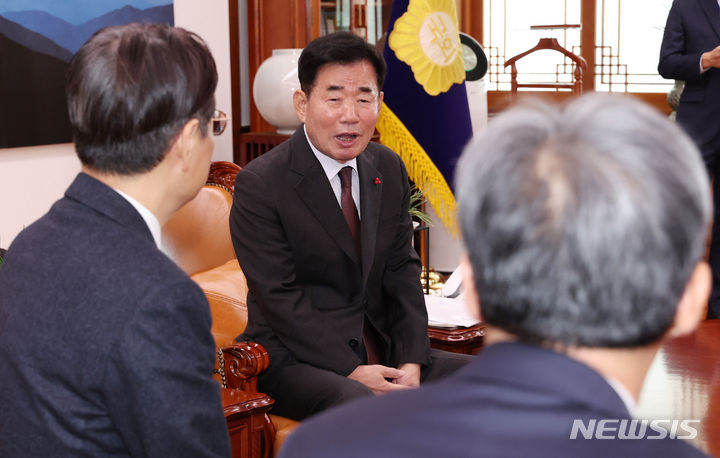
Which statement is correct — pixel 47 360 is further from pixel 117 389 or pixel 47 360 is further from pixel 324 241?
pixel 324 241

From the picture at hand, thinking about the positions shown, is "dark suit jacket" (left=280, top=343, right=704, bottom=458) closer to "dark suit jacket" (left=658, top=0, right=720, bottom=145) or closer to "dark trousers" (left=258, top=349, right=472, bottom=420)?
"dark trousers" (left=258, top=349, right=472, bottom=420)

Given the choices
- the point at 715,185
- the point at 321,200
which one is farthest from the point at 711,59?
the point at 321,200

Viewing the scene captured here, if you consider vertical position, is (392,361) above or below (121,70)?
below

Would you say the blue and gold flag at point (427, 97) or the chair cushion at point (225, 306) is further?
the blue and gold flag at point (427, 97)

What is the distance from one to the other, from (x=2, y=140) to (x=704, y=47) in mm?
3351

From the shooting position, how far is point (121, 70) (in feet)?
4.36

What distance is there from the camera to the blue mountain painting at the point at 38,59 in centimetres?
283

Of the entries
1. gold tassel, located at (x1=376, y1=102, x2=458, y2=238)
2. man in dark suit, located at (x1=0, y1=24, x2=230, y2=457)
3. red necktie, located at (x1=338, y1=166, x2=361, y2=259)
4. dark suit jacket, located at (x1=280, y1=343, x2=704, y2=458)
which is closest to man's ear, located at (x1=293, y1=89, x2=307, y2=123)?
red necktie, located at (x1=338, y1=166, x2=361, y2=259)

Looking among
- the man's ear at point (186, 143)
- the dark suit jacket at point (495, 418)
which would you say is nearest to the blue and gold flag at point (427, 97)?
the man's ear at point (186, 143)

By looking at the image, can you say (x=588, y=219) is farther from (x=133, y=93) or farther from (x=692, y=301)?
(x=133, y=93)

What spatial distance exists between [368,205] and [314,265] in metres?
0.24

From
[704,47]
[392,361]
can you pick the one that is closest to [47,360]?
[392,361]

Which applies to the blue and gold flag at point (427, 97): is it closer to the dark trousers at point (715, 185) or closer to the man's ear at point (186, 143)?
the dark trousers at point (715, 185)

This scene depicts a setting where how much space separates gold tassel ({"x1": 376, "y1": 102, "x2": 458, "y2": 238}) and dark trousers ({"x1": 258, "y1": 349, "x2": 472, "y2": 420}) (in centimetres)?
204
